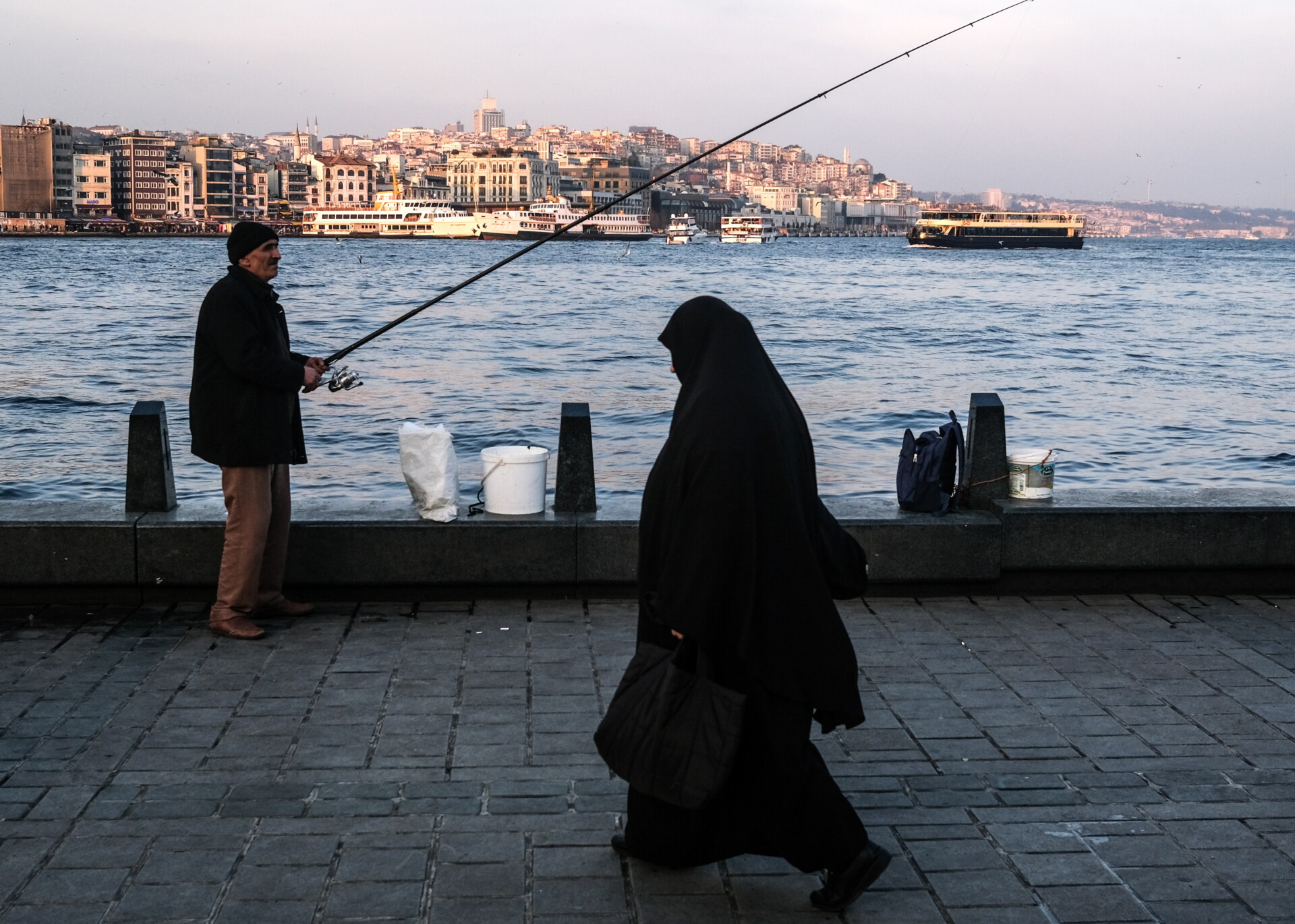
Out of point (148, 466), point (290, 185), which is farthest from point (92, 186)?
point (148, 466)

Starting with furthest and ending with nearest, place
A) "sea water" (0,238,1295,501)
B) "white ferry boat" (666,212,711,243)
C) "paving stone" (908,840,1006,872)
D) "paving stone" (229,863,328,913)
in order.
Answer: "white ferry boat" (666,212,711,243), "sea water" (0,238,1295,501), "paving stone" (908,840,1006,872), "paving stone" (229,863,328,913)

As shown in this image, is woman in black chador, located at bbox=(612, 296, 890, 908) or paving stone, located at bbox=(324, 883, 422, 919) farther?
paving stone, located at bbox=(324, 883, 422, 919)

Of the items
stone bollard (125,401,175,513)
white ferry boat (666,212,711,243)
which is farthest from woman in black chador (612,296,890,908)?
white ferry boat (666,212,711,243)

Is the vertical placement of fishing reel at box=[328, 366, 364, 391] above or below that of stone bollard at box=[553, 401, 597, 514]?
above

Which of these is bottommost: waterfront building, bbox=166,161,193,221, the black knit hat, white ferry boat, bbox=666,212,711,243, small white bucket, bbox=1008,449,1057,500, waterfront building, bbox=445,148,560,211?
small white bucket, bbox=1008,449,1057,500

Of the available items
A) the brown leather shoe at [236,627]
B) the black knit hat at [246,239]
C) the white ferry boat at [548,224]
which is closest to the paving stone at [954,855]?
the brown leather shoe at [236,627]

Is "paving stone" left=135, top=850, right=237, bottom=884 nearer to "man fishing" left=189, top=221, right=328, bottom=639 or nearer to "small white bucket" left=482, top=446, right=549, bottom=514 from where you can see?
"man fishing" left=189, top=221, right=328, bottom=639

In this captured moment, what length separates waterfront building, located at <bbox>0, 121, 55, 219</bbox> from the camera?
490ft

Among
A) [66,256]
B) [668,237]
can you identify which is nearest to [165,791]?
[66,256]

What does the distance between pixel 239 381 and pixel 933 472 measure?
3099mm

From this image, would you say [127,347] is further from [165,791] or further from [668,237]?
[668,237]

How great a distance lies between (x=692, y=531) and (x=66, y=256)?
311 ft

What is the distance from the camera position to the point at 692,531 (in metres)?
3.31

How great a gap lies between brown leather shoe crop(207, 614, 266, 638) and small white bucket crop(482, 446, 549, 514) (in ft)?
4.00
